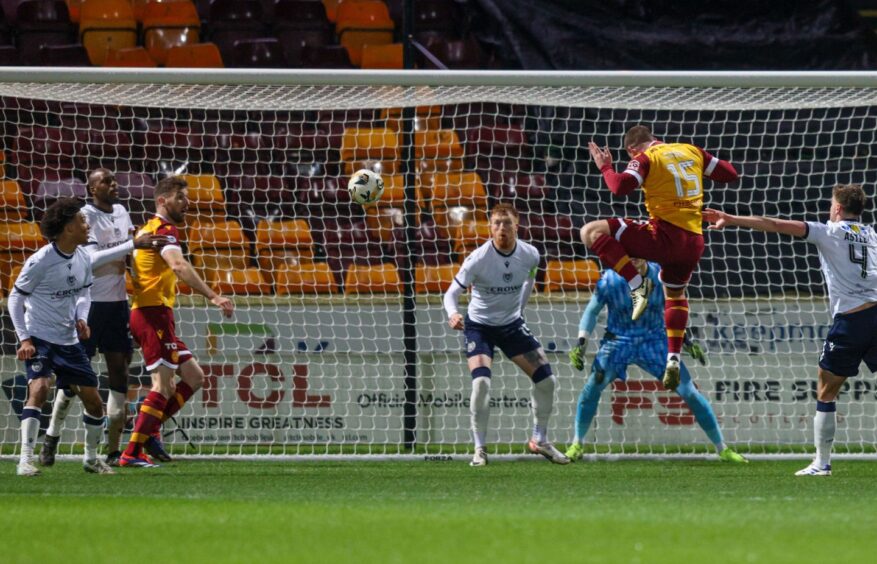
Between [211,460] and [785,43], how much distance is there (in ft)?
24.6

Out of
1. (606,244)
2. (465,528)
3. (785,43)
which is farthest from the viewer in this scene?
(785,43)

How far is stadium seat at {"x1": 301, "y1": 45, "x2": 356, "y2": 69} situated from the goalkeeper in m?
5.38

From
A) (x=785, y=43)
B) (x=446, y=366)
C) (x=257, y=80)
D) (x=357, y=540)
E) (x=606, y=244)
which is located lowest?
(x=357, y=540)

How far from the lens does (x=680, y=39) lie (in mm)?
13461

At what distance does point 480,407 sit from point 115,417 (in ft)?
9.18

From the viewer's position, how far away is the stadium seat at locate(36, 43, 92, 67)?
14359mm

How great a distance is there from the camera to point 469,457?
34.4ft

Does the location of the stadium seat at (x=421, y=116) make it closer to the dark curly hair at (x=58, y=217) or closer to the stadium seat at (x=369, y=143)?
the stadium seat at (x=369, y=143)

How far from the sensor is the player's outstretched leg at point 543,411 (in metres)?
9.77

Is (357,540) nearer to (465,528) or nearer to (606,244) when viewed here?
(465,528)

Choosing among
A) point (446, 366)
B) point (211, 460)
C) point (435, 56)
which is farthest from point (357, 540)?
point (435, 56)

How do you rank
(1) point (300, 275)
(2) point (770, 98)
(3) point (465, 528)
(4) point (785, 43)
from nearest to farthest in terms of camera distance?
(3) point (465, 528)
(2) point (770, 98)
(1) point (300, 275)
(4) point (785, 43)

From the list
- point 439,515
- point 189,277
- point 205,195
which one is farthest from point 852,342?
point 205,195

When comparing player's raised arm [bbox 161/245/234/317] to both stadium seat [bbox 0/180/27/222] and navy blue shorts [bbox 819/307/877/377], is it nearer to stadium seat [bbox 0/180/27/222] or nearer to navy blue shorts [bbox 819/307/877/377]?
stadium seat [bbox 0/180/27/222]
